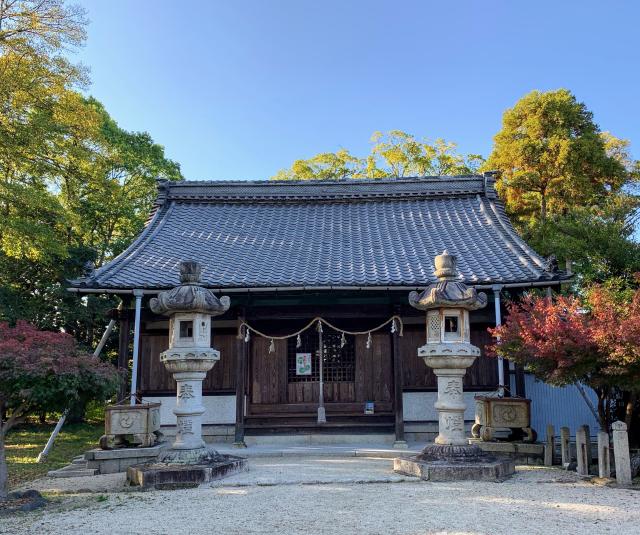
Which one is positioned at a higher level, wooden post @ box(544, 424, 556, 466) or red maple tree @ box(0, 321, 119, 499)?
red maple tree @ box(0, 321, 119, 499)

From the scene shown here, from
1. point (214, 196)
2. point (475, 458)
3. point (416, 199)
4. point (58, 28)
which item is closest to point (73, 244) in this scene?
point (214, 196)

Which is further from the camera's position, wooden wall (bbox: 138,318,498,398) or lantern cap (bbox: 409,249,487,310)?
wooden wall (bbox: 138,318,498,398)

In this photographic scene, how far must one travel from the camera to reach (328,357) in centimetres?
1328

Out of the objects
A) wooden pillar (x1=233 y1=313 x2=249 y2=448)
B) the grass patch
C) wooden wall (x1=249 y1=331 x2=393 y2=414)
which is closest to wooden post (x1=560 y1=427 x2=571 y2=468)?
wooden wall (x1=249 y1=331 x2=393 y2=414)

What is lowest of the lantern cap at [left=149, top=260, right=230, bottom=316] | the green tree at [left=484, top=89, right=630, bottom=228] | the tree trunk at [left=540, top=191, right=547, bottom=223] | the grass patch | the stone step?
the grass patch

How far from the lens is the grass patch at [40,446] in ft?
36.3

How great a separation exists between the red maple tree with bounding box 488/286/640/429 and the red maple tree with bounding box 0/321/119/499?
666 centimetres

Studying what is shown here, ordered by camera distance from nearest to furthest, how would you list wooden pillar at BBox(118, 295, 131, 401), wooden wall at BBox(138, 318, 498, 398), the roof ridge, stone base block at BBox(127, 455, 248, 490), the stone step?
stone base block at BBox(127, 455, 248, 490) → the stone step → wooden pillar at BBox(118, 295, 131, 401) → wooden wall at BBox(138, 318, 498, 398) → the roof ridge

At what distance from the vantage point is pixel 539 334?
8352 millimetres

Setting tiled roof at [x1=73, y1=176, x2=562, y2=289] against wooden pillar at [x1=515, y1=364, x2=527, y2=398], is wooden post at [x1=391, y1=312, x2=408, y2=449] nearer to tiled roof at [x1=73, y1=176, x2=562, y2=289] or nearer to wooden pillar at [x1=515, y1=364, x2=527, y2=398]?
tiled roof at [x1=73, y1=176, x2=562, y2=289]

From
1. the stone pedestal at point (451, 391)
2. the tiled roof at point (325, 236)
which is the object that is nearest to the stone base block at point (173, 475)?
the stone pedestal at point (451, 391)

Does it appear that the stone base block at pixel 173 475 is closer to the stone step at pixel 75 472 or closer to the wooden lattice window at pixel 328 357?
the stone step at pixel 75 472

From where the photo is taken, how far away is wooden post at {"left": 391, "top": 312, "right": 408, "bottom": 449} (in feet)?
38.3

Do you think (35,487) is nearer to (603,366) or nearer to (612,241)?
(603,366)
